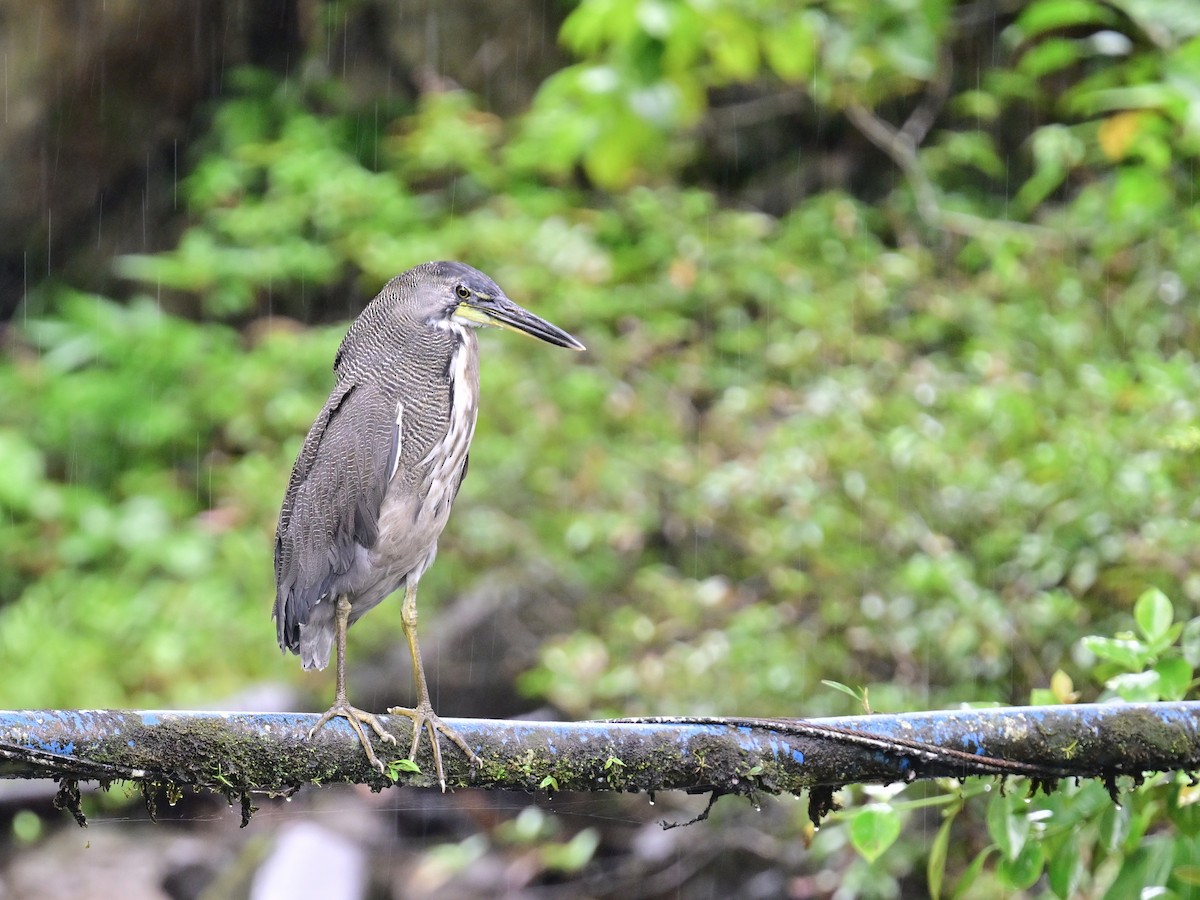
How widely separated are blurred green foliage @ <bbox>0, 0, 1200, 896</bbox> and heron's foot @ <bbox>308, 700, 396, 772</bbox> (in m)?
0.78

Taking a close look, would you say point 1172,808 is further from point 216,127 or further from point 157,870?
point 216,127

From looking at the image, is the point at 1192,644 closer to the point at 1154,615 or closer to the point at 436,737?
the point at 1154,615

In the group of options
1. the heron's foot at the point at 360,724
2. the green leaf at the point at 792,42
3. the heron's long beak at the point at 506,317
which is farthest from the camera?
the green leaf at the point at 792,42

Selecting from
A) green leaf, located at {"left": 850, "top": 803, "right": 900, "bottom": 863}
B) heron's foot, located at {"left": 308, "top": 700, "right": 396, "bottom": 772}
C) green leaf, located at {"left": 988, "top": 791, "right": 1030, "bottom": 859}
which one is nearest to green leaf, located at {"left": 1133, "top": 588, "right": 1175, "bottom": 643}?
green leaf, located at {"left": 988, "top": 791, "right": 1030, "bottom": 859}

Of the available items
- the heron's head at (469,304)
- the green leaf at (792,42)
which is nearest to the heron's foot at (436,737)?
the heron's head at (469,304)

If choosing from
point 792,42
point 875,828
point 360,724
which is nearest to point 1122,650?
point 875,828

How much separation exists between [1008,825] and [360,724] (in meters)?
1.01

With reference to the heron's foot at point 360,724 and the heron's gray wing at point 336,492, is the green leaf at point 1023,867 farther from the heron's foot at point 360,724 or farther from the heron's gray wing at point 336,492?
the heron's gray wing at point 336,492

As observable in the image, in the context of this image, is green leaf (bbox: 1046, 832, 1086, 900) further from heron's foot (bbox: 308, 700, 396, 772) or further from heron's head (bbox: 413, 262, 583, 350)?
heron's head (bbox: 413, 262, 583, 350)

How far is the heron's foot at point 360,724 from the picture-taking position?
193 centimetres

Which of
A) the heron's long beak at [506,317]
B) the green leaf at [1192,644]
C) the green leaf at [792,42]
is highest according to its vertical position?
the green leaf at [792,42]

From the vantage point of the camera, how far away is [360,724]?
6.68ft

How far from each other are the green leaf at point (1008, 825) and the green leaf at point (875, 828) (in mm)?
154

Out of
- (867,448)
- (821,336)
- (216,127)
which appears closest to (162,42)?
(216,127)
